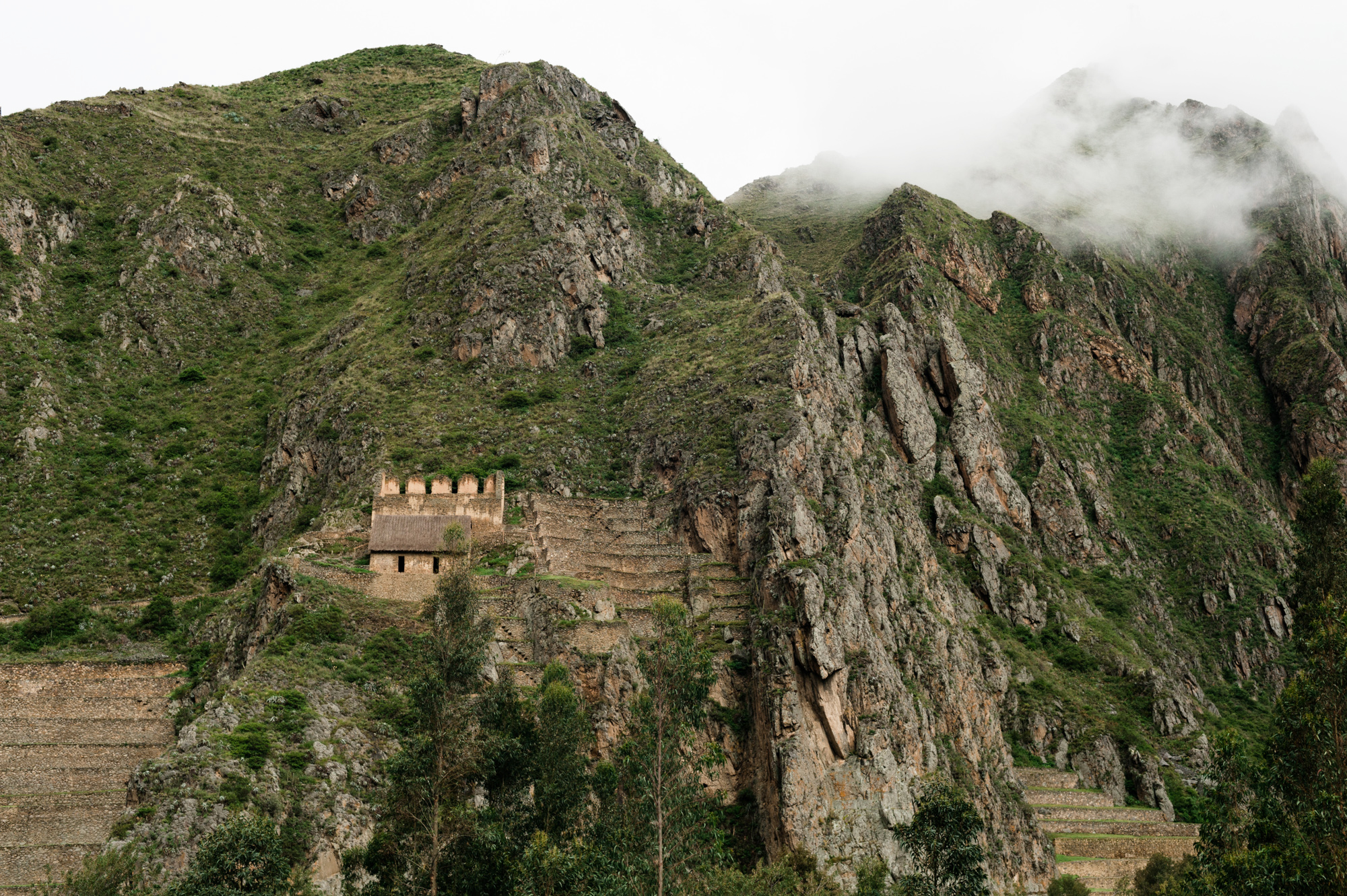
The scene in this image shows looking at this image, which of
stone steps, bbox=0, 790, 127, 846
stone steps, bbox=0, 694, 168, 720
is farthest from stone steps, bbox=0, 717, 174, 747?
stone steps, bbox=0, 790, 127, 846

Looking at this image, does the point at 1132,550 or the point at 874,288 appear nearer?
the point at 1132,550

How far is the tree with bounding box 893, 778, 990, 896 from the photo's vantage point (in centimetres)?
3512

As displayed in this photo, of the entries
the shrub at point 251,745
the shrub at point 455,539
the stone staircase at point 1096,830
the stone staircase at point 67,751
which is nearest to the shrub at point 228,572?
the stone staircase at point 67,751

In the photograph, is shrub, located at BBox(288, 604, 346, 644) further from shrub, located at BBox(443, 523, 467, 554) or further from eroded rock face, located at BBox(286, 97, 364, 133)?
eroded rock face, located at BBox(286, 97, 364, 133)

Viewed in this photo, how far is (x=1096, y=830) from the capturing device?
64.1 metres

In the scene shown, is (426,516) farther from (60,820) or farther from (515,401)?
(60,820)

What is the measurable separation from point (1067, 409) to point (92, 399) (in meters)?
91.1

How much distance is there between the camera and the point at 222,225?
307 ft

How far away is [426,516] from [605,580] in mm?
10765

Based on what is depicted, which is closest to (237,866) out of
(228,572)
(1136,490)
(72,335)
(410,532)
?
(410,532)

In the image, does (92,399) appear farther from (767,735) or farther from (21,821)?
(767,735)

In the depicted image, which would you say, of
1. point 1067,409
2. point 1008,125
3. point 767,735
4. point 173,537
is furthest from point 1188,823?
point 1008,125

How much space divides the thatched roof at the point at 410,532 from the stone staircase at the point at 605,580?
13.7 feet

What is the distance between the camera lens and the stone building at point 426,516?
5347 cm
